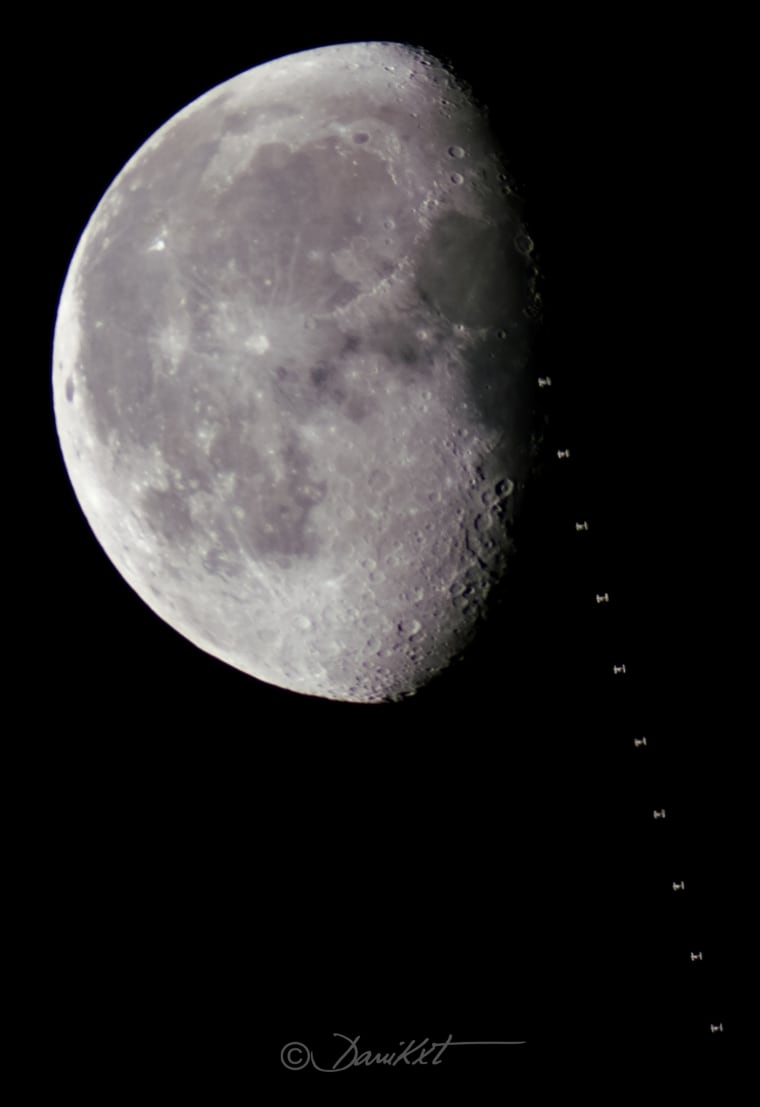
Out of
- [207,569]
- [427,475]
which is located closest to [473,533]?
[427,475]

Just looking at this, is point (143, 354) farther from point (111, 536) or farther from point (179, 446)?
point (111, 536)

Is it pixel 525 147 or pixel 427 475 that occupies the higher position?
pixel 525 147

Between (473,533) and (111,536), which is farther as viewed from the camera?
(111,536)

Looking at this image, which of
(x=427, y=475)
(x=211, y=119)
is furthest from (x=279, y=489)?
(x=211, y=119)

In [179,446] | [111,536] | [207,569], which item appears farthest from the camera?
[111,536]

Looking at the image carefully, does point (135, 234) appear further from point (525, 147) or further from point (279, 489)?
point (525, 147)

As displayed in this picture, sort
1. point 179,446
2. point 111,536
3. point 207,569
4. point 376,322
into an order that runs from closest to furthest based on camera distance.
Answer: point 376,322, point 179,446, point 207,569, point 111,536

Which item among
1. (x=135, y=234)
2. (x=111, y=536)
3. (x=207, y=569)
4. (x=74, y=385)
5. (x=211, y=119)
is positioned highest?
(x=211, y=119)
